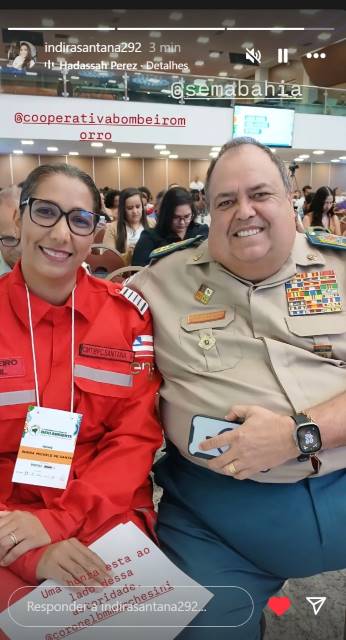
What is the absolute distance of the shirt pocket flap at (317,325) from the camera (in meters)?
1.05

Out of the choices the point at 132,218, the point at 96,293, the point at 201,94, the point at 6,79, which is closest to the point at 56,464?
the point at 96,293

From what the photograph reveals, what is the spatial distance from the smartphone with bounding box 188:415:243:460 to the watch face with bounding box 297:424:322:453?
0.40ft

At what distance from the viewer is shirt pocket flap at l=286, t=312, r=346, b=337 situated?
1.05 m

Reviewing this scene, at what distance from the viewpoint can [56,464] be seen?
0.97m

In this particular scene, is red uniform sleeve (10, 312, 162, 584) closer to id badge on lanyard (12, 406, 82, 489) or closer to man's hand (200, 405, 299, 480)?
id badge on lanyard (12, 406, 82, 489)

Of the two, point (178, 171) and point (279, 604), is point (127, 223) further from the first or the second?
point (178, 171)

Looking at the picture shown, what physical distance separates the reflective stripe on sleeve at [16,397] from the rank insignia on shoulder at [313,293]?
63cm

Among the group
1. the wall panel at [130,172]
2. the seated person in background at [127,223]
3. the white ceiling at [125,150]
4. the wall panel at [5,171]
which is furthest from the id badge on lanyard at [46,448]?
the wall panel at [130,172]

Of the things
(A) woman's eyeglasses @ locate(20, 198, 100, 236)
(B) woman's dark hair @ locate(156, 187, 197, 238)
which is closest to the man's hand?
(A) woman's eyeglasses @ locate(20, 198, 100, 236)

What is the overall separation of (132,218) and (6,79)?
6024 mm

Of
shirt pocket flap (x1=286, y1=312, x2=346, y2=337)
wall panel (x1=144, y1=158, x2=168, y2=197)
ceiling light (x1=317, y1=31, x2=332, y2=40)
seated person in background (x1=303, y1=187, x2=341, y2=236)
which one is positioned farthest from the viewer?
wall panel (x1=144, y1=158, x2=168, y2=197)

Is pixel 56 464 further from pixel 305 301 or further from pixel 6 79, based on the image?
pixel 6 79

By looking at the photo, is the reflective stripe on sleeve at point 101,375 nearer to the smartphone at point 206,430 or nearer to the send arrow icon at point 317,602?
the smartphone at point 206,430

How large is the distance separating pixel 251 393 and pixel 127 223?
12.3 ft
